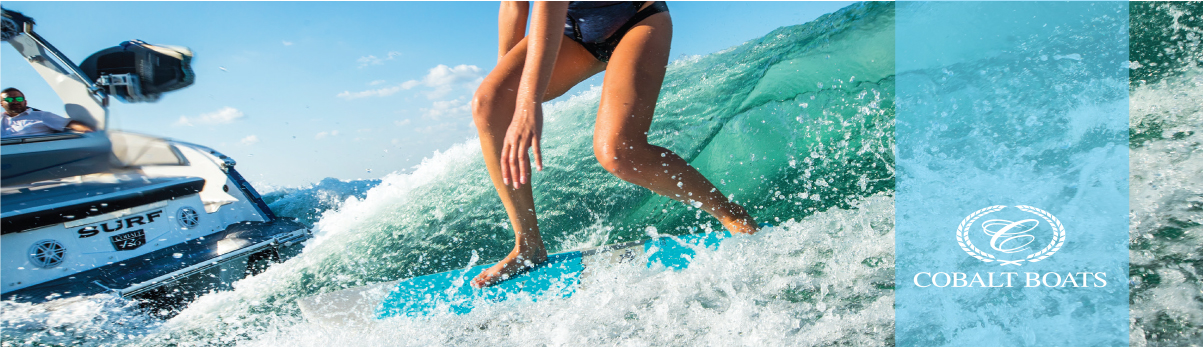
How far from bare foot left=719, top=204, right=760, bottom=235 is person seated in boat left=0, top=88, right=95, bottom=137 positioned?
3.96m

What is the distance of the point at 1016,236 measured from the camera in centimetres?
114

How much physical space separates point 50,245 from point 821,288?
334 cm

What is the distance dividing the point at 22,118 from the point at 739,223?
4224 millimetres

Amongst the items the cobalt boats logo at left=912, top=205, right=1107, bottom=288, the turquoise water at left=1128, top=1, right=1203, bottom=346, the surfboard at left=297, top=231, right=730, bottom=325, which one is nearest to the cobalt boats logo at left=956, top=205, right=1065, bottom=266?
the cobalt boats logo at left=912, top=205, right=1107, bottom=288

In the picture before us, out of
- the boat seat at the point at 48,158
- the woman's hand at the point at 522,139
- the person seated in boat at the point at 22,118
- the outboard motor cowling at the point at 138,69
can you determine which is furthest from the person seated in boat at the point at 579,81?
the person seated in boat at the point at 22,118

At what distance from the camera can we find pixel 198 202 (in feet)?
9.32

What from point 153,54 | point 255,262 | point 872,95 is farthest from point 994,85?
point 153,54

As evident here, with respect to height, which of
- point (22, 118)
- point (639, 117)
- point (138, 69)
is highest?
point (138, 69)

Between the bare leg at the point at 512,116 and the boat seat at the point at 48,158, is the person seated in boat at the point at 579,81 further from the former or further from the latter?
the boat seat at the point at 48,158

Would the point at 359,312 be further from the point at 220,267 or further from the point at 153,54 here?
the point at 153,54

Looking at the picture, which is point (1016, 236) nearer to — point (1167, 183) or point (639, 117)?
point (1167, 183)

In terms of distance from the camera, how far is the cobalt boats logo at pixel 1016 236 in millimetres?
1059
